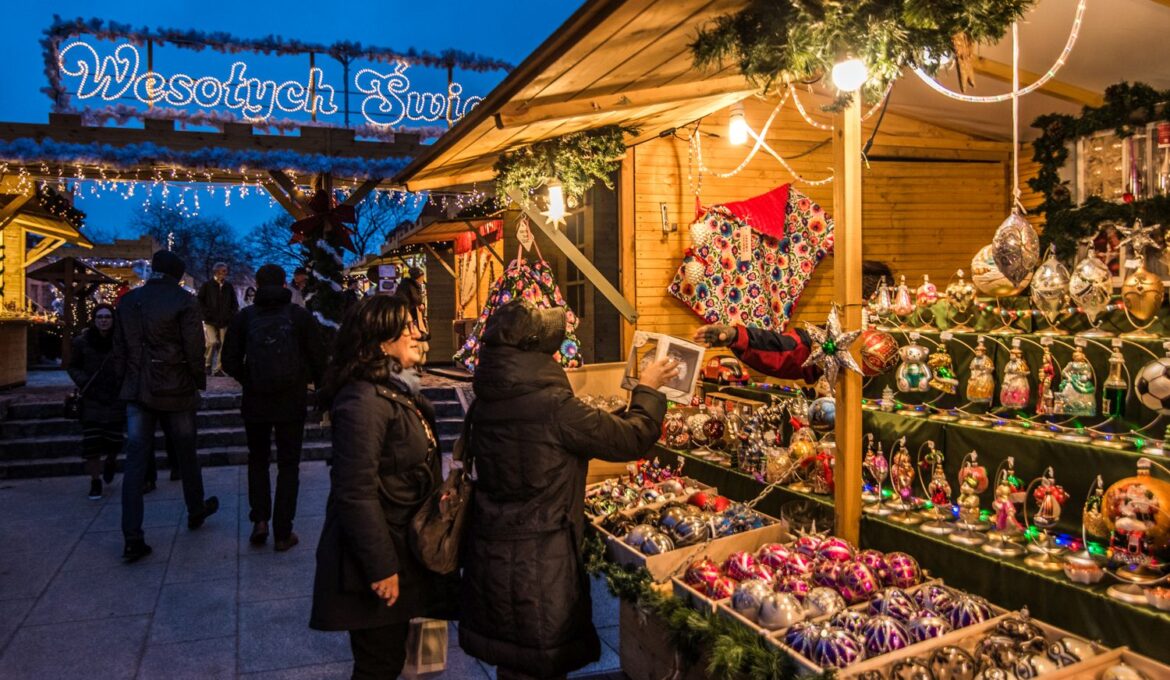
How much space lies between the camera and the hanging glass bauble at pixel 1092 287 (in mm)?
3070

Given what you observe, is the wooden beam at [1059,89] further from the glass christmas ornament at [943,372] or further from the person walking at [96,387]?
the person walking at [96,387]

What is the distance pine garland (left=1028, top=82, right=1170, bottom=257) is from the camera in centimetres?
659

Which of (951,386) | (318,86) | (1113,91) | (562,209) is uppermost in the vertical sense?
(318,86)

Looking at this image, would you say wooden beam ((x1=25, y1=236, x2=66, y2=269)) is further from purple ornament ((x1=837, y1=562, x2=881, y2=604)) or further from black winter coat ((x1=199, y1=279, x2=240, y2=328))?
purple ornament ((x1=837, y1=562, x2=881, y2=604))

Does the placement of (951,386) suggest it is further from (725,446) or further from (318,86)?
(318,86)

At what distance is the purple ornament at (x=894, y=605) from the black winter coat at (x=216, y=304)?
1238 centimetres

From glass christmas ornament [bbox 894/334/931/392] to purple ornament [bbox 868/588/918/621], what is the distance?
1348mm

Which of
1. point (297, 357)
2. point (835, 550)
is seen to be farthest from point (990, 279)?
point (297, 357)

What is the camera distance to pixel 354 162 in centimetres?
1230

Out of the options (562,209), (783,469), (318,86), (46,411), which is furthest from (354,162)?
(783,469)

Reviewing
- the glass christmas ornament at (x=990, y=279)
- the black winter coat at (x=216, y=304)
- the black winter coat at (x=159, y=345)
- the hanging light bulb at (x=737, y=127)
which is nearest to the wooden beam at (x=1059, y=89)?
the hanging light bulb at (x=737, y=127)

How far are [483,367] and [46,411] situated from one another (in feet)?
29.5

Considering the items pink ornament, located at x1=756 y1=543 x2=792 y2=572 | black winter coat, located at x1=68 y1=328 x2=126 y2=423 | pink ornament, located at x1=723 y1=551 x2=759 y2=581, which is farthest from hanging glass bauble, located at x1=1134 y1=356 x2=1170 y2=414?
black winter coat, located at x1=68 y1=328 x2=126 y2=423

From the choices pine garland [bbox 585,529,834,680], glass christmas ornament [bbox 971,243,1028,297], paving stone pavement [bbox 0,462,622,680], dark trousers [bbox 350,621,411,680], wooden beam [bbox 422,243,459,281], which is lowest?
paving stone pavement [bbox 0,462,622,680]
